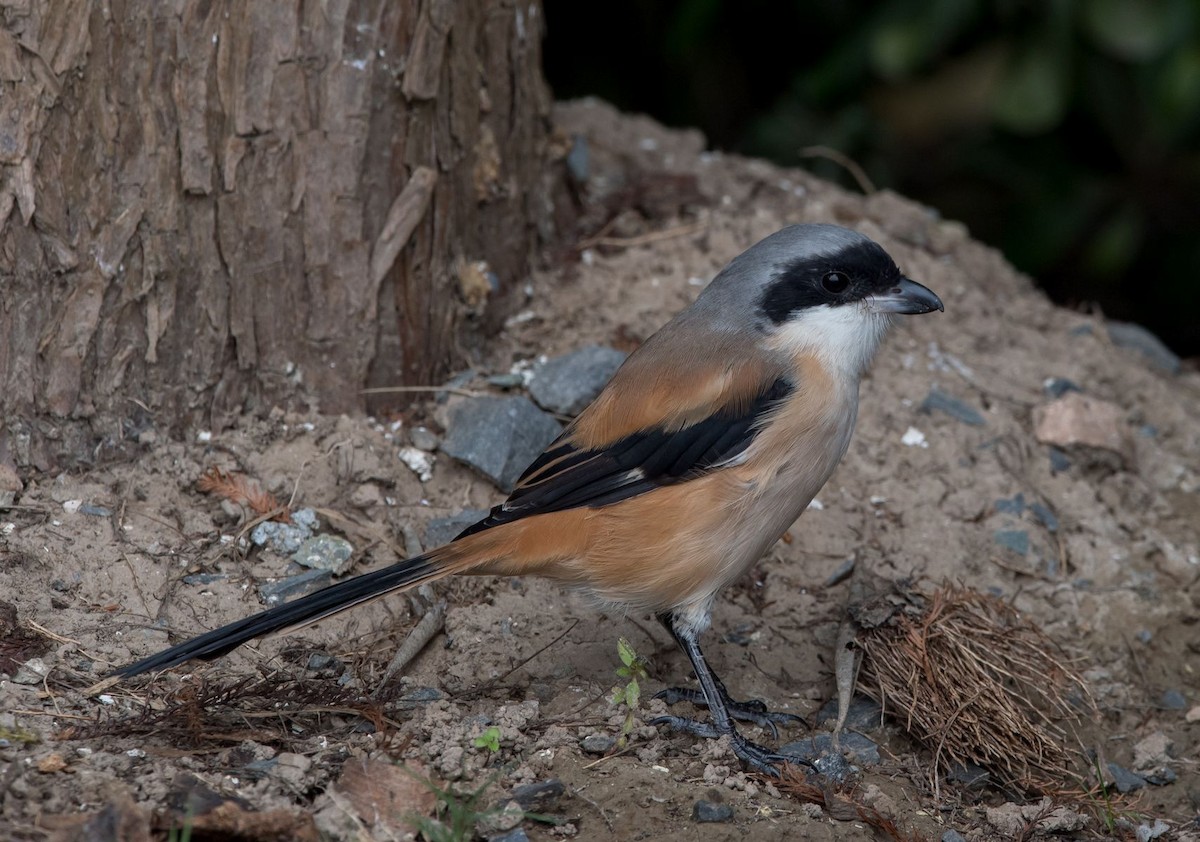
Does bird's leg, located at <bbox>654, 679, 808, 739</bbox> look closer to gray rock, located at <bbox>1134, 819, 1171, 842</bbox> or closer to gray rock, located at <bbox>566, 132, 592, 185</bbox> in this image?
gray rock, located at <bbox>1134, 819, 1171, 842</bbox>

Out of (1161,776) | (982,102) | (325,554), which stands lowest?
(1161,776)

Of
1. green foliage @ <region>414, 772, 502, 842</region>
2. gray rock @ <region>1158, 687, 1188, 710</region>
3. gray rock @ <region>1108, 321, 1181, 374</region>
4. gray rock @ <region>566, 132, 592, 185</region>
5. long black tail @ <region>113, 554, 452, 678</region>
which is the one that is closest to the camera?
green foliage @ <region>414, 772, 502, 842</region>

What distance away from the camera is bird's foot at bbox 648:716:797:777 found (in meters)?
3.78

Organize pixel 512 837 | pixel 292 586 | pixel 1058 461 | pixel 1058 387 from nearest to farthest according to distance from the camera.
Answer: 1. pixel 512 837
2. pixel 292 586
3. pixel 1058 461
4. pixel 1058 387

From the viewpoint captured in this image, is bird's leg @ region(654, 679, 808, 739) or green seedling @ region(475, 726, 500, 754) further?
bird's leg @ region(654, 679, 808, 739)

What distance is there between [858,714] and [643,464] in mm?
1135

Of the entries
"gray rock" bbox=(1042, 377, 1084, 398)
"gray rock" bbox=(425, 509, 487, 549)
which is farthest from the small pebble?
"gray rock" bbox=(1042, 377, 1084, 398)

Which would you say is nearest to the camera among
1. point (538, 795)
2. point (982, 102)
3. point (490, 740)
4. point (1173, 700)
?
point (538, 795)

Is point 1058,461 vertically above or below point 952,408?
below

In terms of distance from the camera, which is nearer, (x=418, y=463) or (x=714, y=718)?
(x=714, y=718)

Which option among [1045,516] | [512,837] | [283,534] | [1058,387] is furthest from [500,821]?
[1058,387]

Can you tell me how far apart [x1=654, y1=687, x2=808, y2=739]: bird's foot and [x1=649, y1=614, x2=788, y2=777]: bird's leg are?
1.4 inches

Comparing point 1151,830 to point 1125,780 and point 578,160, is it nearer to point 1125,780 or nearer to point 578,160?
point 1125,780

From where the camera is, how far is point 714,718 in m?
3.98
